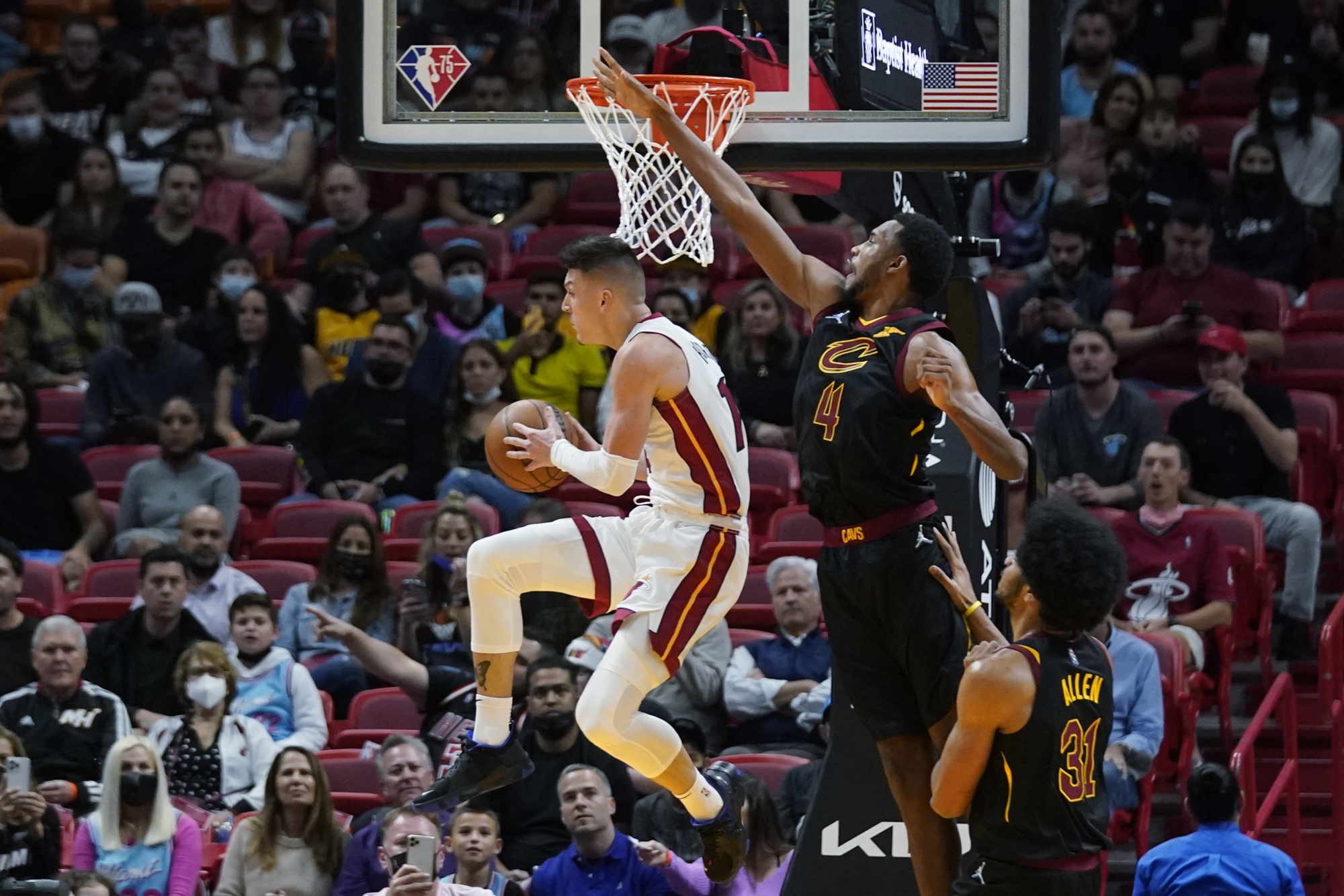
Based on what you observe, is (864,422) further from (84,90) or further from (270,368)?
(84,90)

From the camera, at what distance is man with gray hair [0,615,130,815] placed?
896cm

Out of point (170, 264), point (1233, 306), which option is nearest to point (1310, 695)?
point (1233, 306)

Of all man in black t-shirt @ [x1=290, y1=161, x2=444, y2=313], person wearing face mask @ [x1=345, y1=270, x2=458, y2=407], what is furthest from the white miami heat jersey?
man in black t-shirt @ [x1=290, y1=161, x2=444, y2=313]

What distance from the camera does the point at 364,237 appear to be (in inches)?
514

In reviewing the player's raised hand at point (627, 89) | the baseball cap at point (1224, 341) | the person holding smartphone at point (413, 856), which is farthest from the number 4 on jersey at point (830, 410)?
the baseball cap at point (1224, 341)

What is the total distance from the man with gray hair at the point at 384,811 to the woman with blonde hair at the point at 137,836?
0.65m

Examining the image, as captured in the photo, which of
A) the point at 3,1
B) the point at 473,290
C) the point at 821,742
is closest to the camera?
the point at 821,742

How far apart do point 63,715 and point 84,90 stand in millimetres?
7013

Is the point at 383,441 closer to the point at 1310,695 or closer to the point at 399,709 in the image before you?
the point at 399,709

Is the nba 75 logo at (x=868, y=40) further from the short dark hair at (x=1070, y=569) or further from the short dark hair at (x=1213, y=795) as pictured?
the short dark hair at (x=1213, y=795)

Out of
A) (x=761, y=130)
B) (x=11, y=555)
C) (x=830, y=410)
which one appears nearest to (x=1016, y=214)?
(x=11, y=555)

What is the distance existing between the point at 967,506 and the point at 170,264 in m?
7.79

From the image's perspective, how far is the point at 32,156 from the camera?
14320 mm

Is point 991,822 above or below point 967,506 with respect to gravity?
below
